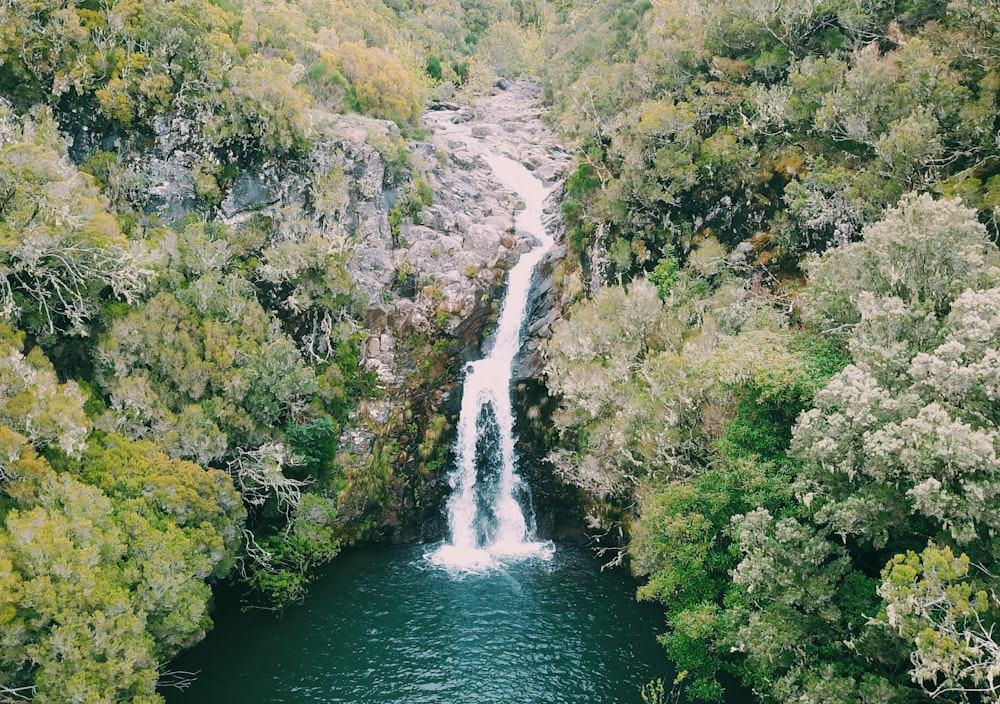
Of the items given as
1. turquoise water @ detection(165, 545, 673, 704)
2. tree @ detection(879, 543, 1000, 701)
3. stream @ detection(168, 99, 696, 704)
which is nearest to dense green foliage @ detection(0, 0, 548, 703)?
stream @ detection(168, 99, 696, 704)

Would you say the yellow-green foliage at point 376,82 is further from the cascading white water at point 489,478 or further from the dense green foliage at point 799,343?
the cascading white water at point 489,478

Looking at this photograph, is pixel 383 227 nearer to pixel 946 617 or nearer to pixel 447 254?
pixel 447 254

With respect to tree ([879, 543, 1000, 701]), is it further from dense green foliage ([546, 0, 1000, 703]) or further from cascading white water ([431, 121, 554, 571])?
cascading white water ([431, 121, 554, 571])

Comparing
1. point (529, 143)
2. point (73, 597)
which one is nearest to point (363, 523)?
point (73, 597)

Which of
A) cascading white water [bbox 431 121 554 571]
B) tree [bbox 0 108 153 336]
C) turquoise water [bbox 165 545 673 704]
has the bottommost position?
turquoise water [bbox 165 545 673 704]

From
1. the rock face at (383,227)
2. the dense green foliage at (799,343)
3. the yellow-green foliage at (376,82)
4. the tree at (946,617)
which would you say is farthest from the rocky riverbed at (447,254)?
the tree at (946,617)
